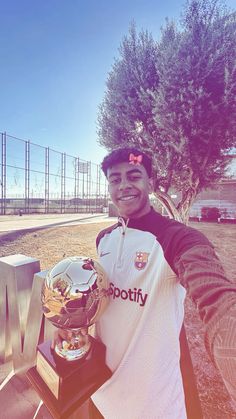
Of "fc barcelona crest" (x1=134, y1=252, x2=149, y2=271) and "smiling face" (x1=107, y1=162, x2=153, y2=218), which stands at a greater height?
"smiling face" (x1=107, y1=162, x2=153, y2=218)

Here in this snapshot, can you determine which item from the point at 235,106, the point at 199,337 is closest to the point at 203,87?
the point at 235,106

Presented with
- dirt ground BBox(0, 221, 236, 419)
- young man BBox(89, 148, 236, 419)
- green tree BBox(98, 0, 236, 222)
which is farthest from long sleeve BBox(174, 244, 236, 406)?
green tree BBox(98, 0, 236, 222)

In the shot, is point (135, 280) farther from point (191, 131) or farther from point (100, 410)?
point (191, 131)

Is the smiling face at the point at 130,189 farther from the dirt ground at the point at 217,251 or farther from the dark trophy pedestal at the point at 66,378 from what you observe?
the dark trophy pedestal at the point at 66,378

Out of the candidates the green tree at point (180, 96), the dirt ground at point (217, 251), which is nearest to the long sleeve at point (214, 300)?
the dirt ground at point (217, 251)

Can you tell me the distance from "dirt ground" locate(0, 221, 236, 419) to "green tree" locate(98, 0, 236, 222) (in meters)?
3.07

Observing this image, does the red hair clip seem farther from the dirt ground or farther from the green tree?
the green tree

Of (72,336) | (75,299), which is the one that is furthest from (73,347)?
(75,299)

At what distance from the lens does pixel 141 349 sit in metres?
1.24

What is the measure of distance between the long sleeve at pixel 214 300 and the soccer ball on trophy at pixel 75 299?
0.50m

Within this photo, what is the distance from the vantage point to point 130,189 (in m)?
1.51

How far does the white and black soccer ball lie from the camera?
1103 mm

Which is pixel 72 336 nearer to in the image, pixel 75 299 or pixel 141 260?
pixel 75 299

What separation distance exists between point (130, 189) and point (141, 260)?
0.53 metres
